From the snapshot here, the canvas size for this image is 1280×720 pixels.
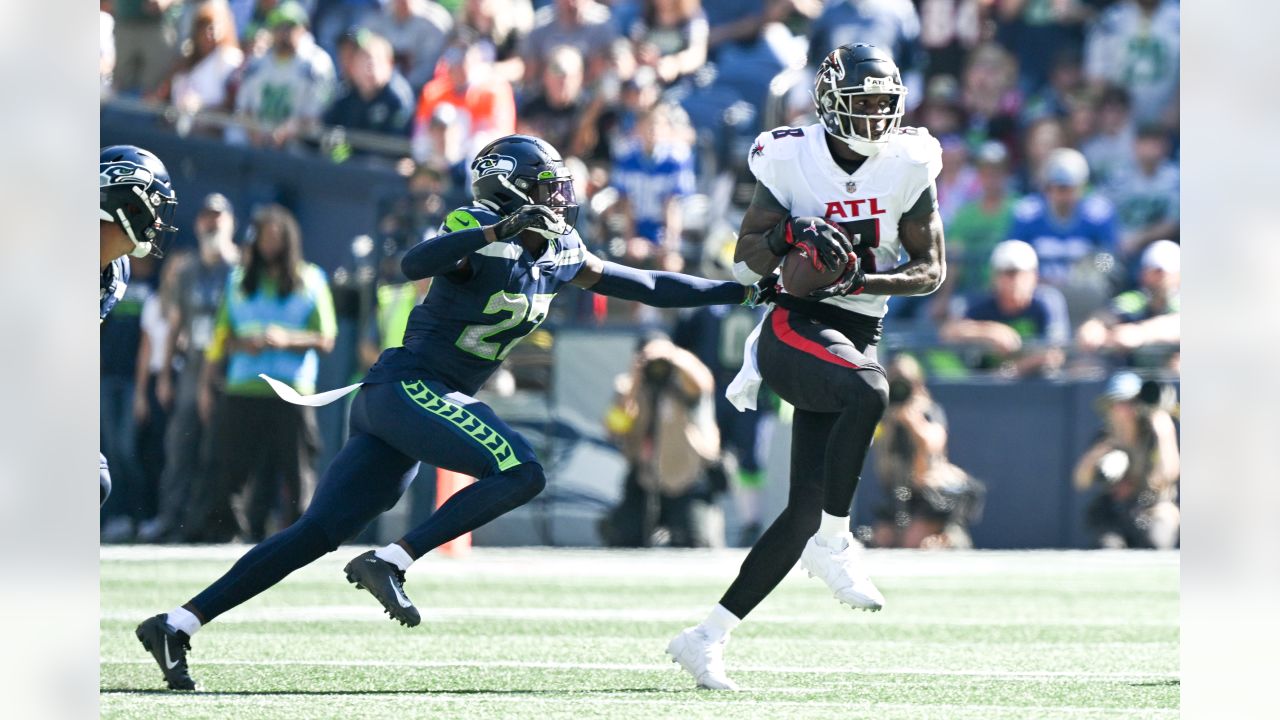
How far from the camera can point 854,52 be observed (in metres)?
5.50

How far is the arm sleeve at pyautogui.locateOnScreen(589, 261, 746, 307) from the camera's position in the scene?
5.74 metres

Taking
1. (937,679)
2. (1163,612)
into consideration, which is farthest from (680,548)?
(937,679)

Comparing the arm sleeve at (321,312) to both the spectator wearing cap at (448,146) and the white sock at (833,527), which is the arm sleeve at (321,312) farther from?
the white sock at (833,527)

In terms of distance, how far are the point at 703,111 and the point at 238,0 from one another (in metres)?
3.59

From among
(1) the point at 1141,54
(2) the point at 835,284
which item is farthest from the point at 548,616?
(1) the point at 1141,54

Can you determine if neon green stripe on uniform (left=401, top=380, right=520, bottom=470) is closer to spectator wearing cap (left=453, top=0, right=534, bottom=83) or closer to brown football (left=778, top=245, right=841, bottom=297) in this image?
brown football (left=778, top=245, right=841, bottom=297)

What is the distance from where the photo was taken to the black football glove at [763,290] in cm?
561

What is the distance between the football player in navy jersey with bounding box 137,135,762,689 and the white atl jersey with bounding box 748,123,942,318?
321 mm

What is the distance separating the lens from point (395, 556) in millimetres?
5098

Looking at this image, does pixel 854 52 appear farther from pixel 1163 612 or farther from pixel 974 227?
pixel 974 227

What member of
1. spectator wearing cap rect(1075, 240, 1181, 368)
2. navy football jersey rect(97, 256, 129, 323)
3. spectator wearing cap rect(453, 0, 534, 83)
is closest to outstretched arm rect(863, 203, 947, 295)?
navy football jersey rect(97, 256, 129, 323)

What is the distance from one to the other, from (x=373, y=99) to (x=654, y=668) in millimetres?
7842

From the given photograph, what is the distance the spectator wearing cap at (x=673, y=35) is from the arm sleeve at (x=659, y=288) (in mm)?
8616

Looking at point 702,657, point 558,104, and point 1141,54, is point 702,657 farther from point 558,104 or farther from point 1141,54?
point 1141,54
